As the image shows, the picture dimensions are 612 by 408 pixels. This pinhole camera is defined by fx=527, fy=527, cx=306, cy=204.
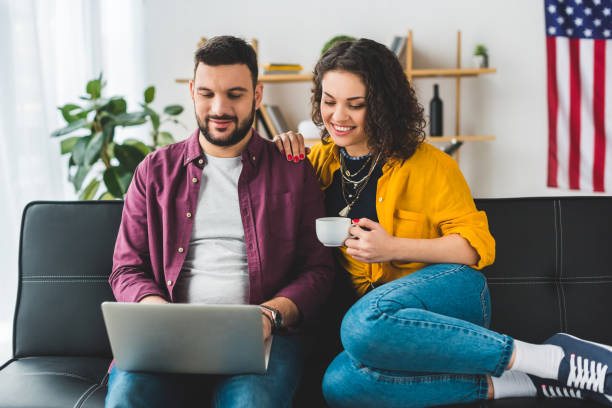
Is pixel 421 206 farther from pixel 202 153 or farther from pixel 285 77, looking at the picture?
pixel 285 77

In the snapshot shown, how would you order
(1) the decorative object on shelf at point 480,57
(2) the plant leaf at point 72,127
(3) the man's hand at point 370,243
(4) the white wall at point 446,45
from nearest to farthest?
(3) the man's hand at point 370,243, (2) the plant leaf at point 72,127, (1) the decorative object on shelf at point 480,57, (4) the white wall at point 446,45

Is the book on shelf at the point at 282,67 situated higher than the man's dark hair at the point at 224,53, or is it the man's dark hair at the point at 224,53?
the book on shelf at the point at 282,67

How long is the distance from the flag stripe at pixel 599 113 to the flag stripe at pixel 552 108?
0.73ft

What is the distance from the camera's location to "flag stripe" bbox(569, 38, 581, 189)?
325 centimetres

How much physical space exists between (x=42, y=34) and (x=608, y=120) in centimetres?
322

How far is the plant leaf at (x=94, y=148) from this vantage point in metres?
2.41

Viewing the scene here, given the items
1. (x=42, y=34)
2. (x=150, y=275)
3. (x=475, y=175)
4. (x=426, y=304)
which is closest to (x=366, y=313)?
(x=426, y=304)

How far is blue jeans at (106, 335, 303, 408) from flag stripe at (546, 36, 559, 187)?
2702 millimetres

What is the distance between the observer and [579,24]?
3201 mm

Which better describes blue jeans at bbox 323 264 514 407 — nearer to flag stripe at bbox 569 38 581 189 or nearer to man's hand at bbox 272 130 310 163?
man's hand at bbox 272 130 310 163

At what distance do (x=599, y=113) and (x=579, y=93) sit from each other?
0.56ft

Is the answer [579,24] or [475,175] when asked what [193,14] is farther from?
[579,24]

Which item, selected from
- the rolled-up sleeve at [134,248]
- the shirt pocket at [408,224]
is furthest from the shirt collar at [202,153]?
the shirt pocket at [408,224]

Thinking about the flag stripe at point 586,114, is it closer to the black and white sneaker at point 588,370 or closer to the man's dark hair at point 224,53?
the black and white sneaker at point 588,370
